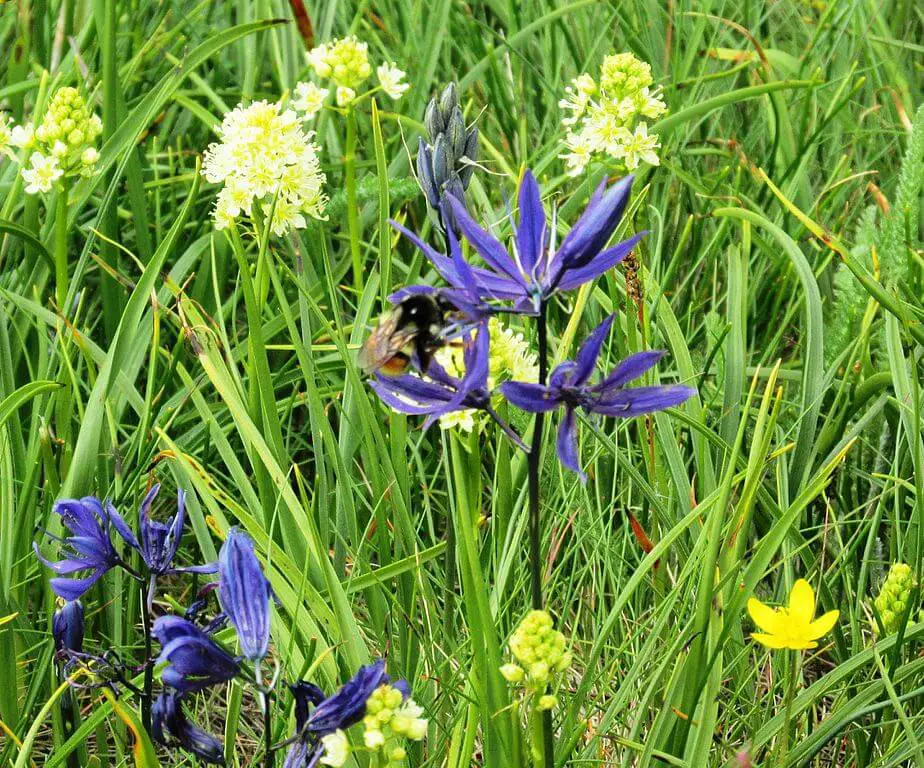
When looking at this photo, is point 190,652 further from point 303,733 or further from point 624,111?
point 624,111

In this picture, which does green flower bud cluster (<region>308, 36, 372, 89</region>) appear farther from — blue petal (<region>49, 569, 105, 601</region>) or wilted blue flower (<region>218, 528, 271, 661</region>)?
wilted blue flower (<region>218, 528, 271, 661</region>)

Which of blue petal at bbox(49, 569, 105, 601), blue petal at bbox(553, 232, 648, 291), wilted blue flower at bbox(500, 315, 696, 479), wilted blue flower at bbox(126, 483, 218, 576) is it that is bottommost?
blue petal at bbox(49, 569, 105, 601)

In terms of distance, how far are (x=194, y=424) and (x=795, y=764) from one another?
1601 millimetres

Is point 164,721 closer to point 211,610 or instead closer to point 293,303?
point 211,610

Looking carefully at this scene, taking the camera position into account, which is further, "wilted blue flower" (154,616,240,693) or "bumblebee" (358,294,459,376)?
"bumblebee" (358,294,459,376)

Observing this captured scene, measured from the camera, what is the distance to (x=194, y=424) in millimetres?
2805

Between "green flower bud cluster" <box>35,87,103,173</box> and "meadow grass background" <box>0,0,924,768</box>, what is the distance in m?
0.19

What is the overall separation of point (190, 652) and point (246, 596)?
91 mm

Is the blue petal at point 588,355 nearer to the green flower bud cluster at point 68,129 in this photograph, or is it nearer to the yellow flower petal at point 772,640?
the yellow flower petal at point 772,640

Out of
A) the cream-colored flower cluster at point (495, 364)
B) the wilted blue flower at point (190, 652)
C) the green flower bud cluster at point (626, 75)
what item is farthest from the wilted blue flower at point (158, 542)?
the green flower bud cluster at point (626, 75)

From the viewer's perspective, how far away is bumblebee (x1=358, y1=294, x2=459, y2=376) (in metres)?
1.47

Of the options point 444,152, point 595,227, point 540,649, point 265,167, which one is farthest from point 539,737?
point 265,167

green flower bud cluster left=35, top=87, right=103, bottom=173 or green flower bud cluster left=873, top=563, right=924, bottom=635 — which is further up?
green flower bud cluster left=35, top=87, right=103, bottom=173

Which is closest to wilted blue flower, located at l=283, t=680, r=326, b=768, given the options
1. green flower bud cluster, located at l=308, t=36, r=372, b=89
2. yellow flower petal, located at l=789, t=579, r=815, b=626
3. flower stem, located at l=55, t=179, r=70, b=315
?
yellow flower petal, located at l=789, t=579, r=815, b=626
